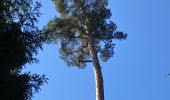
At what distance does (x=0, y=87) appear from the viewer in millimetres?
13641

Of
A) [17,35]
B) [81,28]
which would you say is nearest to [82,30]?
[81,28]

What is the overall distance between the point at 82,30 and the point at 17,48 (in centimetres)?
1186

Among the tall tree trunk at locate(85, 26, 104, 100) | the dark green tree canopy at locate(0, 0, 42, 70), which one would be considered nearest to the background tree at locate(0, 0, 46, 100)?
the dark green tree canopy at locate(0, 0, 42, 70)

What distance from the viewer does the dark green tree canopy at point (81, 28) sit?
26016mm

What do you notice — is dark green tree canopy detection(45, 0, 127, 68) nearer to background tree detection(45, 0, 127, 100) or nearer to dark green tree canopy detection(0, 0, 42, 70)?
background tree detection(45, 0, 127, 100)

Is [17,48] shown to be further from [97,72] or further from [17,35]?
[97,72]

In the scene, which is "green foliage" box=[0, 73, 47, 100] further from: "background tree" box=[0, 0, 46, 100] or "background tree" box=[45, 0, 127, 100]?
"background tree" box=[45, 0, 127, 100]

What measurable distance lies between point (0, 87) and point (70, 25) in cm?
1297

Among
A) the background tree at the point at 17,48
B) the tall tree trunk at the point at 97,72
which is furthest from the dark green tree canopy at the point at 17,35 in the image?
the tall tree trunk at the point at 97,72

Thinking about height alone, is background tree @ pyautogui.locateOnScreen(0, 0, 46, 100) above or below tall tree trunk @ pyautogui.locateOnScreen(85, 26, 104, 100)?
below

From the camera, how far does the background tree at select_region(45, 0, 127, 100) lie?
2591 centimetres

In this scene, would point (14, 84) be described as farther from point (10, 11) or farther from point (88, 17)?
point (88, 17)

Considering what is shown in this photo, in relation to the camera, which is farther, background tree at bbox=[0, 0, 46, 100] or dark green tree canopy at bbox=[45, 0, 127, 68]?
dark green tree canopy at bbox=[45, 0, 127, 68]

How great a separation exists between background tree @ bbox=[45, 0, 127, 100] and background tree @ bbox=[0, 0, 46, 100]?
9.33m
